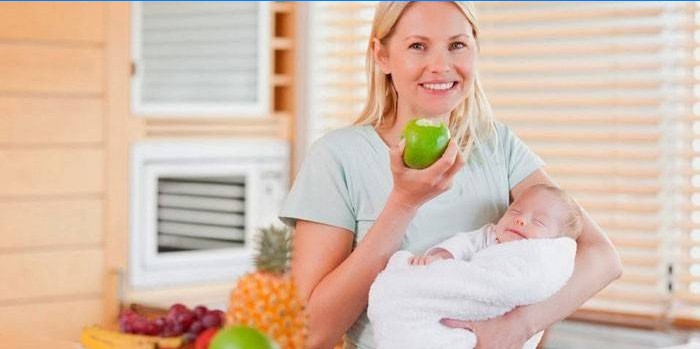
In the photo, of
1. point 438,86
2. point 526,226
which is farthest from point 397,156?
point 526,226

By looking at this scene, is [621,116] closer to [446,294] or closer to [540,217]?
[540,217]

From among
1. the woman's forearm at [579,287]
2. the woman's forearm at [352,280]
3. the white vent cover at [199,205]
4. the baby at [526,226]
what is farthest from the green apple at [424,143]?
the white vent cover at [199,205]

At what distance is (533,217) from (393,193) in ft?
1.00

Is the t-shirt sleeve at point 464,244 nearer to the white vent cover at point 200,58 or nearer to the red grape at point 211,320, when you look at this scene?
the red grape at point 211,320

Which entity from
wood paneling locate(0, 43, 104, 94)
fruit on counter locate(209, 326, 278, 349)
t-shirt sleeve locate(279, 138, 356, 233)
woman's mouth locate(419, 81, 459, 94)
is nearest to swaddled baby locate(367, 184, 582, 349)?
t-shirt sleeve locate(279, 138, 356, 233)

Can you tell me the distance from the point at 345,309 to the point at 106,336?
1.74 feet

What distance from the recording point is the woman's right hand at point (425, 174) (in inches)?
74.1

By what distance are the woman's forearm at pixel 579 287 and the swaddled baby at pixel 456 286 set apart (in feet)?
0.08

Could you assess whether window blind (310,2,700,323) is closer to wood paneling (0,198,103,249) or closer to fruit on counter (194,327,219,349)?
wood paneling (0,198,103,249)

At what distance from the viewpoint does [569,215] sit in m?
2.19

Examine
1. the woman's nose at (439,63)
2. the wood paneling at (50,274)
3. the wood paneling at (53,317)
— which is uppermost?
the woman's nose at (439,63)

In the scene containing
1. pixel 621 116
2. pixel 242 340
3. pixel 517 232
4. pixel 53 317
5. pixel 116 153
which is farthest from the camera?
pixel 116 153

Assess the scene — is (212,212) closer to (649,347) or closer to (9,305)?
(9,305)

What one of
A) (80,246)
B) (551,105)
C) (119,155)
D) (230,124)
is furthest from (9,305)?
(551,105)
